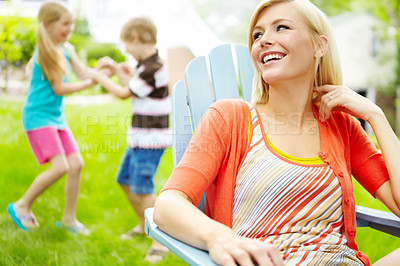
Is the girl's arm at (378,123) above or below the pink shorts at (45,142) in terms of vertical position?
above

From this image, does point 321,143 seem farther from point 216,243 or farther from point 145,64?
point 145,64

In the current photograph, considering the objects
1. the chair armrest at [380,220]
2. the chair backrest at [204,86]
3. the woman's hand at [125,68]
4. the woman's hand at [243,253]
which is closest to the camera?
the woman's hand at [243,253]

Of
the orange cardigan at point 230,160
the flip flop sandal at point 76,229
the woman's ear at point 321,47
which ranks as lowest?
the flip flop sandal at point 76,229

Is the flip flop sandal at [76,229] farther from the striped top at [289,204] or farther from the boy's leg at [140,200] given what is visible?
the striped top at [289,204]

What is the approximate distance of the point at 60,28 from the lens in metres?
2.49

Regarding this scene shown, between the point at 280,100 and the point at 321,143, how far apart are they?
0.18m

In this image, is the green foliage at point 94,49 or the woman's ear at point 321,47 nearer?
the woman's ear at point 321,47

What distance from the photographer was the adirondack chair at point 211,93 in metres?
1.35

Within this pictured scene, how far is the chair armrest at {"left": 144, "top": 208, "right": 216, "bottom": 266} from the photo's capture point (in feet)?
2.70

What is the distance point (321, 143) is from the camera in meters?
1.19

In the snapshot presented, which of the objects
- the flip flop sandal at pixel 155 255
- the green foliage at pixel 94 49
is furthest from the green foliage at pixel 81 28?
the flip flop sandal at pixel 155 255

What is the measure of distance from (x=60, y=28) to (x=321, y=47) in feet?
5.89

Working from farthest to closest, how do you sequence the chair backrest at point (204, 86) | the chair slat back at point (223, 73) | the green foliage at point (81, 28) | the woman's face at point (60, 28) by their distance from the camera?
1. the green foliage at point (81, 28)
2. the woman's face at point (60, 28)
3. the chair slat back at point (223, 73)
4. the chair backrest at point (204, 86)

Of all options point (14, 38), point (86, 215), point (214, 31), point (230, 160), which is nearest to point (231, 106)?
point (230, 160)
